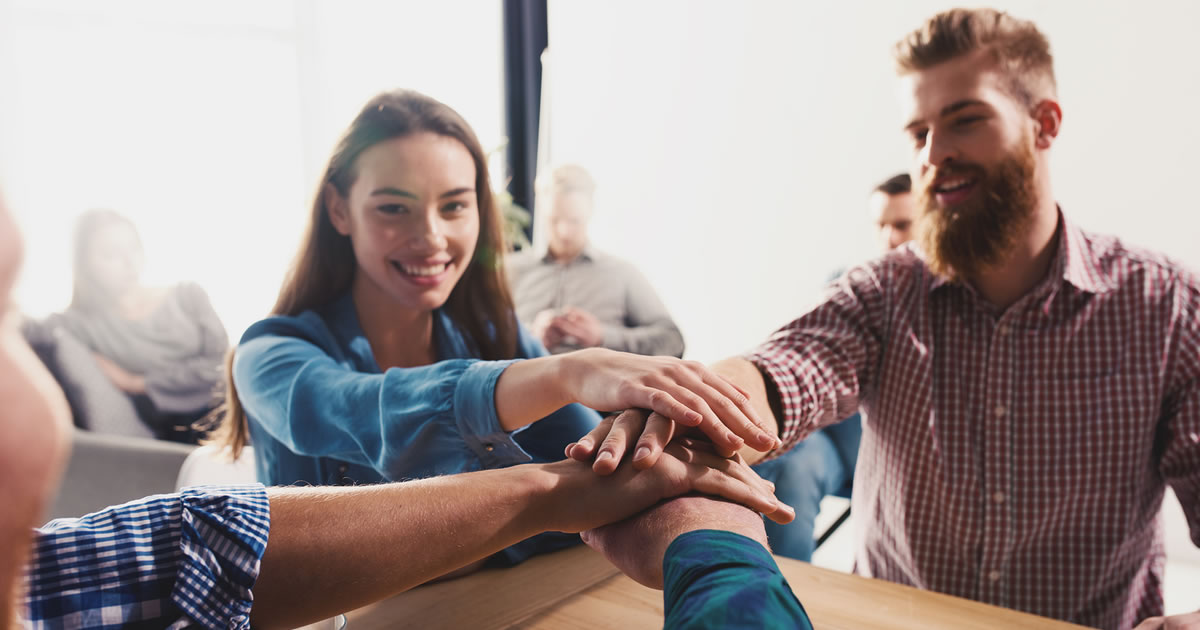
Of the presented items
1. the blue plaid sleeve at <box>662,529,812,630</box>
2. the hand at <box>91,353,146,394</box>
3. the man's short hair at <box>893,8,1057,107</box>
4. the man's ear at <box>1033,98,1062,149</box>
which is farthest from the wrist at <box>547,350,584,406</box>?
the hand at <box>91,353,146,394</box>

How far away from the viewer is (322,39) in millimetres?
3520

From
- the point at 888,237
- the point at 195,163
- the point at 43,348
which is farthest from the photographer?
the point at 195,163

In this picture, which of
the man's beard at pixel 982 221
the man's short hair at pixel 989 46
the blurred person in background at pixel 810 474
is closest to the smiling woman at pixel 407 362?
the man's beard at pixel 982 221

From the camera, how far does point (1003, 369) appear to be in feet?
3.97

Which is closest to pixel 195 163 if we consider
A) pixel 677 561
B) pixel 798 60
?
pixel 798 60

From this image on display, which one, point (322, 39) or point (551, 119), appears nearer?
point (322, 39)

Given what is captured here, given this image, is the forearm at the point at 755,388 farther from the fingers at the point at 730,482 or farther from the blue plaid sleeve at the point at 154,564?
the blue plaid sleeve at the point at 154,564

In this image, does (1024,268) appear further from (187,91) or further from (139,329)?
(187,91)

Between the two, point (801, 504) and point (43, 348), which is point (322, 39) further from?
point (801, 504)

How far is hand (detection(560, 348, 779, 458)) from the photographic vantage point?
813 millimetres

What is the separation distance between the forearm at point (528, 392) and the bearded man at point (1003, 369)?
0.32m

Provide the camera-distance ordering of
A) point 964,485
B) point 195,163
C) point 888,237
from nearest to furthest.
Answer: point 964,485, point 888,237, point 195,163

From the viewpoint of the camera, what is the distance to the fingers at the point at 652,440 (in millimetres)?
760

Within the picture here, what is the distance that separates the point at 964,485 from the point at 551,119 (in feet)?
11.3
